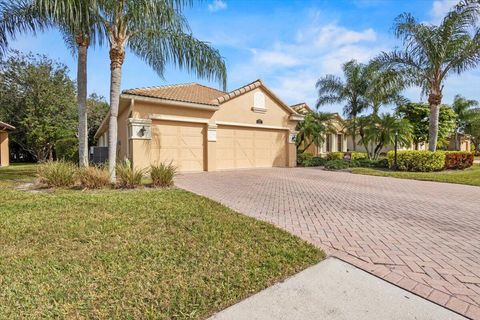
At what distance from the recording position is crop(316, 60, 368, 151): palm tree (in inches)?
769

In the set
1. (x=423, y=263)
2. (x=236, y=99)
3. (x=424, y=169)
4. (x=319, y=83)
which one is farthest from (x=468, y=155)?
(x=423, y=263)

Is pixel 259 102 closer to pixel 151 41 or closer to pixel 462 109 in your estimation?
pixel 151 41

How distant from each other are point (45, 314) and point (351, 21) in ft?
42.3

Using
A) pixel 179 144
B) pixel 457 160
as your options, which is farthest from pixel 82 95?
pixel 457 160

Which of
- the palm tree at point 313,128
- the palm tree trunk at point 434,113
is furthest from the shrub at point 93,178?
the palm tree trunk at point 434,113

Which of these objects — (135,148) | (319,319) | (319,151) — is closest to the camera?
(319,319)

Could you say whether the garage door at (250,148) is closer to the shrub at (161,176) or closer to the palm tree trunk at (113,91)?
the shrub at (161,176)

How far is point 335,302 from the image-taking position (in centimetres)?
271

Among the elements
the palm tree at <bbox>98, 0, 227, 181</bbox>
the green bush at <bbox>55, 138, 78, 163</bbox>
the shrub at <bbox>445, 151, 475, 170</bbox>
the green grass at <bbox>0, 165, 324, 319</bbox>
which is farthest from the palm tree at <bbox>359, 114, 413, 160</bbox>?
the green bush at <bbox>55, 138, 78, 163</bbox>

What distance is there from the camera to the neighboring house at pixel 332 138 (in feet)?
78.4

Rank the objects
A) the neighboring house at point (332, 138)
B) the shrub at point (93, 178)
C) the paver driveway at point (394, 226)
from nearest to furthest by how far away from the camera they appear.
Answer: the paver driveway at point (394, 226)
the shrub at point (93, 178)
the neighboring house at point (332, 138)

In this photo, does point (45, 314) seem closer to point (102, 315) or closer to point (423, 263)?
point (102, 315)

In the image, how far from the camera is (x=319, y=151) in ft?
81.1

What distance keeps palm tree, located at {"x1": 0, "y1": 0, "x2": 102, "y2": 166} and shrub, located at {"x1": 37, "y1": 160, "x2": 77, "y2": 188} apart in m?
1.09
